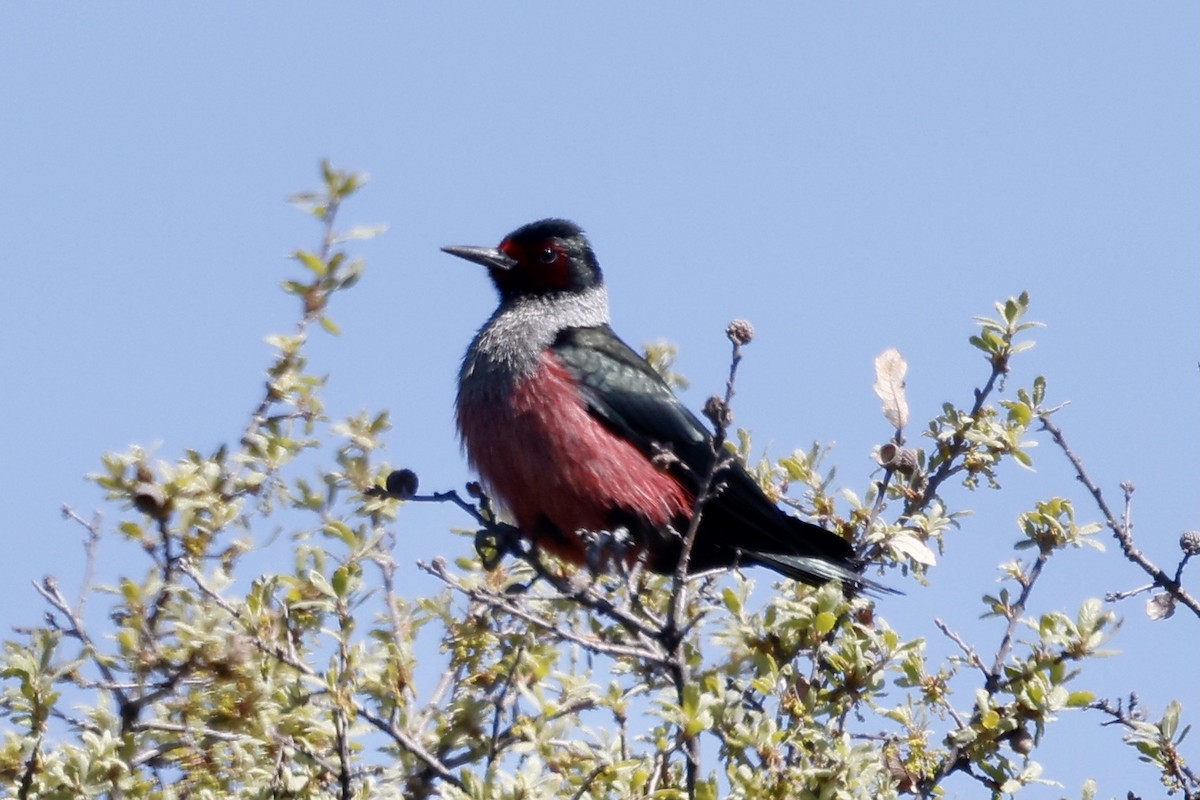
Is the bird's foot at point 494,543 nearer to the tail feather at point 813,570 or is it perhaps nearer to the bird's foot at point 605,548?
the bird's foot at point 605,548

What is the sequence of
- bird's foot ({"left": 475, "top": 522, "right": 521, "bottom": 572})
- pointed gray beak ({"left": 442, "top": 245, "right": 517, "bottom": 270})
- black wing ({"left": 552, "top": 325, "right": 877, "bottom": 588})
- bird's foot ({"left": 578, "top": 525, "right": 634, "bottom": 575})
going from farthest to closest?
pointed gray beak ({"left": 442, "top": 245, "right": 517, "bottom": 270}) → black wing ({"left": 552, "top": 325, "right": 877, "bottom": 588}) → bird's foot ({"left": 475, "top": 522, "right": 521, "bottom": 572}) → bird's foot ({"left": 578, "top": 525, "right": 634, "bottom": 575})

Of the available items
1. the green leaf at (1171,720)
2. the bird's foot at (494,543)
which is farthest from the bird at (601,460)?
the green leaf at (1171,720)

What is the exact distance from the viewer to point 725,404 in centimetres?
349

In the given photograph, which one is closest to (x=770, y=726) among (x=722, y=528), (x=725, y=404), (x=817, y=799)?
(x=817, y=799)

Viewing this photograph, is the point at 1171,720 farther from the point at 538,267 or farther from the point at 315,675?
the point at 538,267

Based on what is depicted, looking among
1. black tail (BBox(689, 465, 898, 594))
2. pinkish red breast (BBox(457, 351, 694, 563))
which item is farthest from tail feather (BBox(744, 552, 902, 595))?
pinkish red breast (BBox(457, 351, 694, 563))

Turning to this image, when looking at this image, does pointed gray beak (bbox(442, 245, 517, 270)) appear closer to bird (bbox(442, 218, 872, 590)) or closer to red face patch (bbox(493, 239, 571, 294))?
red face patch (bbox(493, 239, 571, 294))

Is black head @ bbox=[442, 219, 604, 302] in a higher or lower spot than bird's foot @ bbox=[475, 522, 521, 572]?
higher

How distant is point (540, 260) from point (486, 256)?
244 mm

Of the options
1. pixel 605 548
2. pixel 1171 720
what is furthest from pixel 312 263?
pixel 1171 720

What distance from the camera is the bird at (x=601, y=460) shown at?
17.5 feet

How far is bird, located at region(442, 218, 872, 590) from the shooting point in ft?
17.5

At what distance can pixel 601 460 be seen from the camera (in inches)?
215

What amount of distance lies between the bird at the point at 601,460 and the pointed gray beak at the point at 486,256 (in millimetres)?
499
